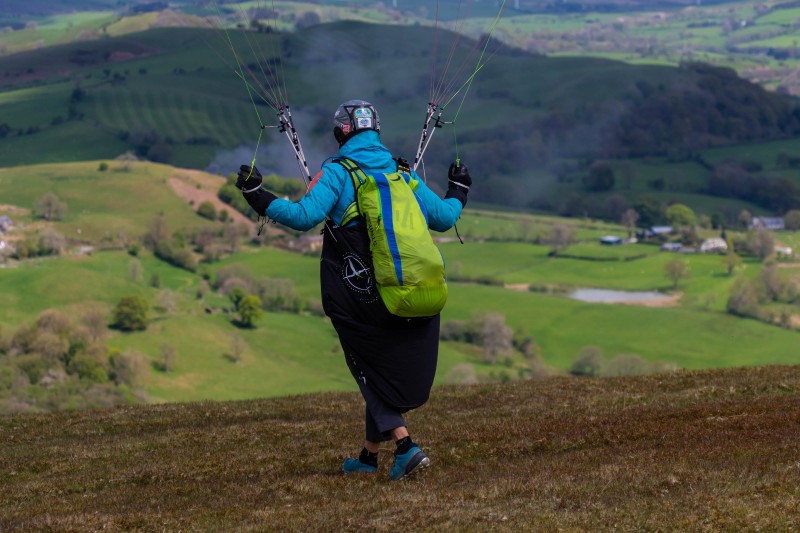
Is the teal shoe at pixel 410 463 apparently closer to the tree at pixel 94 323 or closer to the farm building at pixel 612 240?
the tree at pixel 94 323

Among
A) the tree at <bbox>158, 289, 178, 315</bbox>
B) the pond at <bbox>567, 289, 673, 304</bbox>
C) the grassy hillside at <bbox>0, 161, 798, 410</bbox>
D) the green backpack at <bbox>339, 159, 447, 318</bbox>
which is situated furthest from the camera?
the pond at <bbox>567, 289, 673, 304</bbox>

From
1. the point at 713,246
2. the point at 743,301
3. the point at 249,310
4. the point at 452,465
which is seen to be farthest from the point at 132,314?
the point at 452,465

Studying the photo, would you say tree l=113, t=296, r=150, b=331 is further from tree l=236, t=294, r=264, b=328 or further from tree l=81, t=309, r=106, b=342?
tree l=236, t=294, r=264, b=328

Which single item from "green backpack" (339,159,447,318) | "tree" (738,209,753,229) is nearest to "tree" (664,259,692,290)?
"tree" (738,209,753,229)

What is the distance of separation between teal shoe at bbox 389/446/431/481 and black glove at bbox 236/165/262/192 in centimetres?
315

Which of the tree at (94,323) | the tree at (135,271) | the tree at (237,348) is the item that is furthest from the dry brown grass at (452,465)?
the tree at (135,271)

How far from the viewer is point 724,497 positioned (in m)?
10.2

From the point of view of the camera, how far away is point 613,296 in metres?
140

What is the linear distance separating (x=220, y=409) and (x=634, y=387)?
7.48 m

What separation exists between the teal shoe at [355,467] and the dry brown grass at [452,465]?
1.05 ft

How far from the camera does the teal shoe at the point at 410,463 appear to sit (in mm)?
12039

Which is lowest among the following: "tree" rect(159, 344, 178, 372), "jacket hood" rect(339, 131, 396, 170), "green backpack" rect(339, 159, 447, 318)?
"tree" rect(159, 344, 178, 372)

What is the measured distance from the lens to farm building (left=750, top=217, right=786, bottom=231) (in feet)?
588

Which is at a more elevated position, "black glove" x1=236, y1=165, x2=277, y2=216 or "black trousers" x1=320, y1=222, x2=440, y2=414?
"black glove" x1=236, y1=165, x2=277, y2=216
